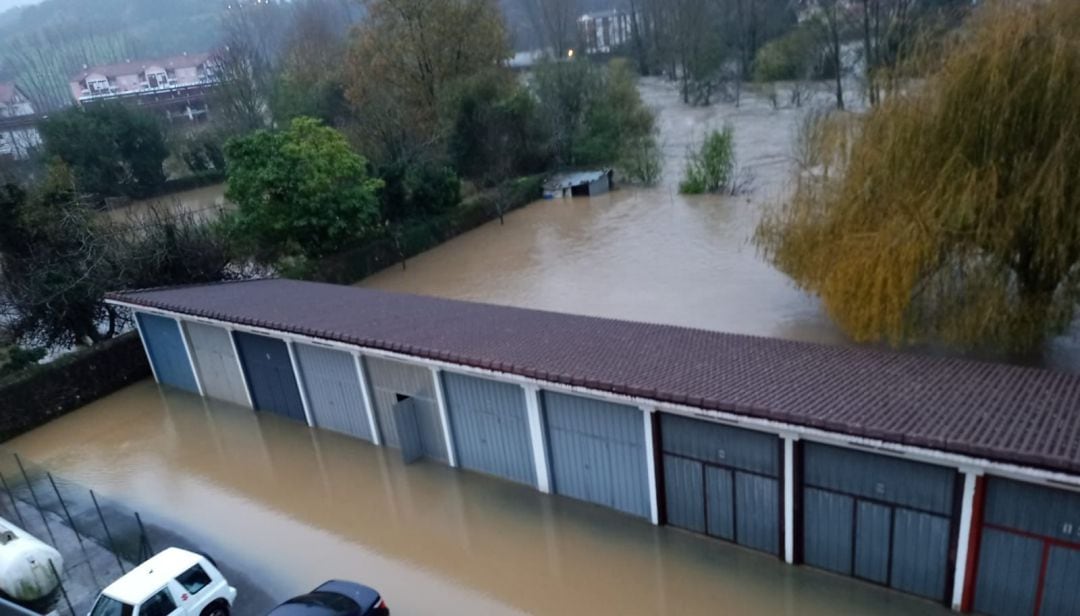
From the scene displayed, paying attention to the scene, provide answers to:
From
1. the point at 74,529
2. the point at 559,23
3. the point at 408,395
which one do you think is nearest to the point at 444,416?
the point at 408,395

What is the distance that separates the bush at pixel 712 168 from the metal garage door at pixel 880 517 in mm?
24995

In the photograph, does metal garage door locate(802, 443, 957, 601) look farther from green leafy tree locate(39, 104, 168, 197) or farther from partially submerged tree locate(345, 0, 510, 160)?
green leafy tree locate(39, 104, 168, 197)

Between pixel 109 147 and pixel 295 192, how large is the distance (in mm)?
29665

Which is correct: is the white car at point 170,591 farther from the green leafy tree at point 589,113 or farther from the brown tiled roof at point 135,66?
the brown tiled roof at point 135,66

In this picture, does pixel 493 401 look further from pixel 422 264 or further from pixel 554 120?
pixel 554 120

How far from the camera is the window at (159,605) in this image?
9.35 metres

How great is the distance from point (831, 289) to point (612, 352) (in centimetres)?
528

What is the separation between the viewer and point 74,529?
13133 mm

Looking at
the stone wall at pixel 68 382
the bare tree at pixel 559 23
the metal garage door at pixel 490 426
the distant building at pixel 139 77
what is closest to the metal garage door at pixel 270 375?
the metal garage door at pixel 490 426

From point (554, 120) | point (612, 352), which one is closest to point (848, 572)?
point (612, 352)

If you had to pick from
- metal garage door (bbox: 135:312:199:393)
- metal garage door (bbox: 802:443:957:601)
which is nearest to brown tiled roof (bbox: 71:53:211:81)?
metal garage door (bbox: 135:312:199:393)

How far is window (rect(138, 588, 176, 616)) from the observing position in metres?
9.35

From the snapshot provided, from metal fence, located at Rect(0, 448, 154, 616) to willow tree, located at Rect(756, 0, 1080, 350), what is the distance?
46.2 feet

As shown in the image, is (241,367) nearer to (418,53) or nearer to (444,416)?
(444,416)
